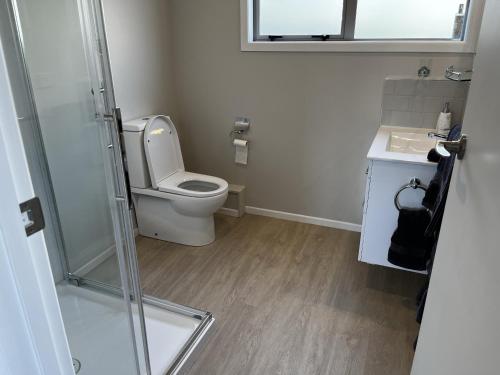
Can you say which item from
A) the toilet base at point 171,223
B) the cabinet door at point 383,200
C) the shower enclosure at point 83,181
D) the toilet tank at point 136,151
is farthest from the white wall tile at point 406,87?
the shower enclosure at point 83,181

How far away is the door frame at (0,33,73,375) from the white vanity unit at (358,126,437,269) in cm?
155

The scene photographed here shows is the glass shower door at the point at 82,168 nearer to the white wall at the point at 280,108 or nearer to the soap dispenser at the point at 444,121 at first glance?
the white wall at the point at 280,108

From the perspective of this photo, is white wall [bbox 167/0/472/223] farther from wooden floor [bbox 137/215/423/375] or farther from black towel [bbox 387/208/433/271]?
black towel [bbox 387/208/433/271]

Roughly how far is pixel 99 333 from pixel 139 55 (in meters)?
1.86

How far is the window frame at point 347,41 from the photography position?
2.16 meters

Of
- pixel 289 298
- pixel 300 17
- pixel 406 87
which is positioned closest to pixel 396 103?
pixel 406 87

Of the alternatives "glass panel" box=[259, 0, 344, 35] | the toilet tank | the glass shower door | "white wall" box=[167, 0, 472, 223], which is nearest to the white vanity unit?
"white wall" box=[167, 0, 472, 223]

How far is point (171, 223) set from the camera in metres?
2.69

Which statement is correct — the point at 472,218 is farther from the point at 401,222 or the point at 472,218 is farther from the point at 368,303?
the point at 368,303

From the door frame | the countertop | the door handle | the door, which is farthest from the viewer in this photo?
the countertop

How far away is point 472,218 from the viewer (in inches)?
36.7

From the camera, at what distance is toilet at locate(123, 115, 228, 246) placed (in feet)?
8.14

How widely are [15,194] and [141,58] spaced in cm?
222

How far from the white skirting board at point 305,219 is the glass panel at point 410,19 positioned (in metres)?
1.35
